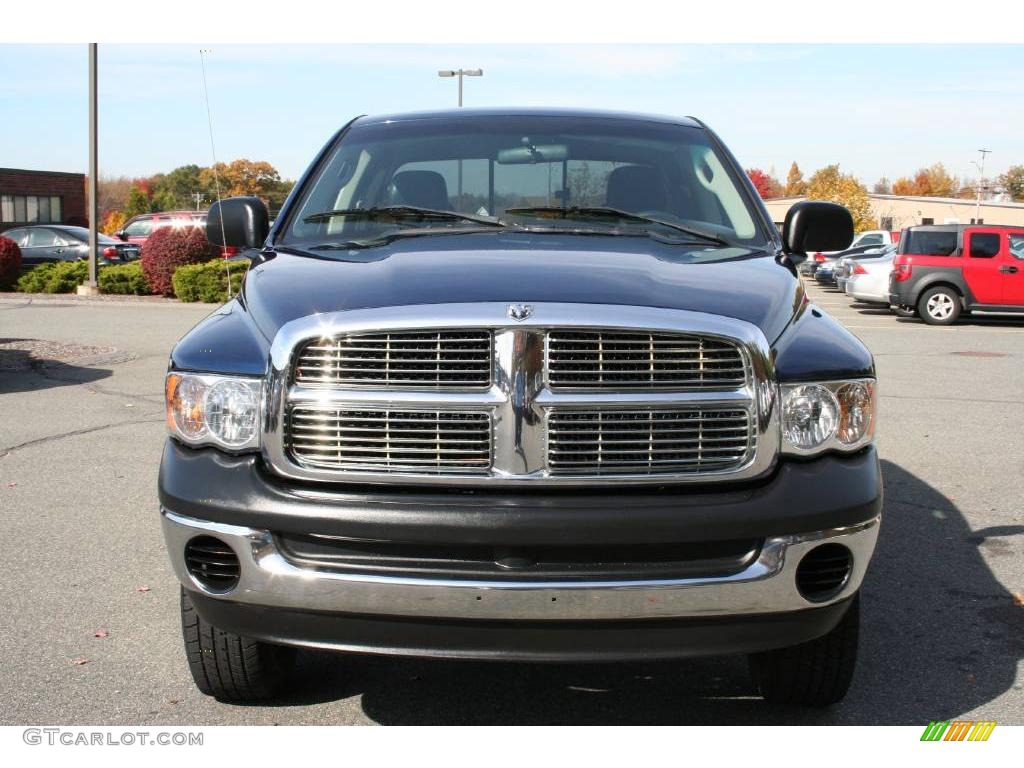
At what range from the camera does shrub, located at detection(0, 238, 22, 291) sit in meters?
23.2

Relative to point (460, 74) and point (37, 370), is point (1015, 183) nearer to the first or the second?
point (460, 74)

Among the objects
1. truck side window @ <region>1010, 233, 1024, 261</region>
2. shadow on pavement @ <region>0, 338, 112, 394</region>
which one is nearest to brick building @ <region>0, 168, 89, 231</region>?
shadow on pavement @ <region>0, 338, 112, 394</region>

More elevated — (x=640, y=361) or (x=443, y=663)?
(x=640, y=361)

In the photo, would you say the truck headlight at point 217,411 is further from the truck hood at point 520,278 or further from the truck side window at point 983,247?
the truck side window at point 983,247

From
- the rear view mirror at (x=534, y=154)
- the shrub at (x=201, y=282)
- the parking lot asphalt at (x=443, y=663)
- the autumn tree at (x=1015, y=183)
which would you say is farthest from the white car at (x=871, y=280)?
the autumn tree at (x=1015, y=183)

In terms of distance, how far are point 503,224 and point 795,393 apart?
1424mm

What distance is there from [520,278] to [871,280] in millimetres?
21382

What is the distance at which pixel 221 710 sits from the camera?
3.73m

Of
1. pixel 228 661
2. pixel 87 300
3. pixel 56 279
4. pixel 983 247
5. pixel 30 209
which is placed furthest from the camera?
pixel 30 209

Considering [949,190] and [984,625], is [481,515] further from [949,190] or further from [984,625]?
[949,190]

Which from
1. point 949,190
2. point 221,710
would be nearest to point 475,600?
point 221,710

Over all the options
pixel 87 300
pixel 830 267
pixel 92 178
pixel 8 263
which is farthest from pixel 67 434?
pixel 830 267

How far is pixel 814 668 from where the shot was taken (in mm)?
3617

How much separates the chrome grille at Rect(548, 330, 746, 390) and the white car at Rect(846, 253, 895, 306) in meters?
21.0
